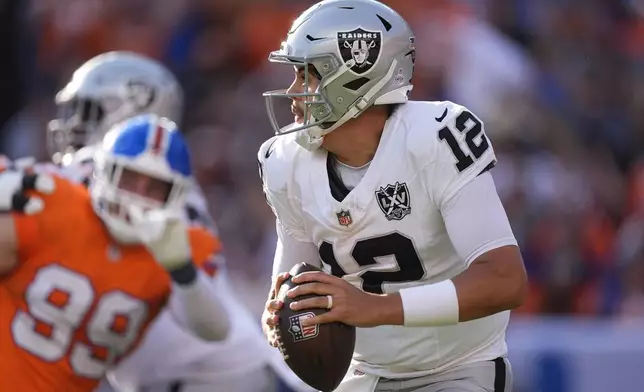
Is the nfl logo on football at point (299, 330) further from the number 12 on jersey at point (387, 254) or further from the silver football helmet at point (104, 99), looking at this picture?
the silver football helmet at point (104, 99)

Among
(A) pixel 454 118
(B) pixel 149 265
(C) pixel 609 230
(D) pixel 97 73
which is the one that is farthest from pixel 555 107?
(A) pixel 454 118

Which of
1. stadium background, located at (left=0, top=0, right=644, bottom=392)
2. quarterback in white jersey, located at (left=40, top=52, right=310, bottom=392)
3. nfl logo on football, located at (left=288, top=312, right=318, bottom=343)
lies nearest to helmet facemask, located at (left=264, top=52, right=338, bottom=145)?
nfl logo on football, located at (left=288, top=312, right=318, bottom=343)

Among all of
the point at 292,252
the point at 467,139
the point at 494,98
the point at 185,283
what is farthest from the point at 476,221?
the point at 494,98

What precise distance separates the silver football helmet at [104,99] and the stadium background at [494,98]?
1239 millimetres

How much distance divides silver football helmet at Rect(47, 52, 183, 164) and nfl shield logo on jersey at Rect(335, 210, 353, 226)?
239 cm

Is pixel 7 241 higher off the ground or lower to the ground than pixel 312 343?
lower

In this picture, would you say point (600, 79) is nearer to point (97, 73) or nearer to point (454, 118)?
point (97, 73)

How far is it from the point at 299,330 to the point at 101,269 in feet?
5.55

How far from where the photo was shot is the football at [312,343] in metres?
3.04

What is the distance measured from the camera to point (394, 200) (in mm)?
3209

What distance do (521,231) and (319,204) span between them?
4.07 meters

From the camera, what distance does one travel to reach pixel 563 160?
771cm

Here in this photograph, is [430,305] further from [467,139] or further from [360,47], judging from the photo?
[360,47]

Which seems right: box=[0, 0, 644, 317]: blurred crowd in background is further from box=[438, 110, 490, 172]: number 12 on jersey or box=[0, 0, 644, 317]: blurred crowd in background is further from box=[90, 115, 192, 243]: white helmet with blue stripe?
box=[438, 110, 490, 172]: number 12 on jersey
